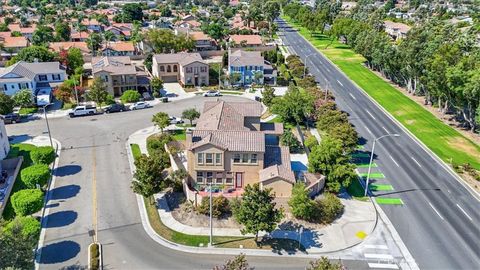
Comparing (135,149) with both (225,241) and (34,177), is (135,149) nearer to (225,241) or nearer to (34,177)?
(34,177)

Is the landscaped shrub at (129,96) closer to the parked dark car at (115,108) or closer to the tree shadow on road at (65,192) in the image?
the parked dark car at (115,108)

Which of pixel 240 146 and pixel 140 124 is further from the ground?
pixel 240 146

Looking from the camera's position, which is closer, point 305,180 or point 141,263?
point 141,263

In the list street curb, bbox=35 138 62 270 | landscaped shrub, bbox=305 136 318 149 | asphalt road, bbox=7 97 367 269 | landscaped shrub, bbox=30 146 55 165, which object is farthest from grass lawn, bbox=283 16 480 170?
landscaped shrub, bbox=30 146 55 165

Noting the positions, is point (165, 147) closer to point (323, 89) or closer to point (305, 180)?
point (305, 180)

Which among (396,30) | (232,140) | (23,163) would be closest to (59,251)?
(232,140)

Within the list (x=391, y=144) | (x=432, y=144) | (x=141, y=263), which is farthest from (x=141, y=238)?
(x=432, y=144)
